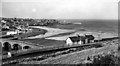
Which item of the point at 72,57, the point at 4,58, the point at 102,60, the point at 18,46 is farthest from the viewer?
the point at 18,46

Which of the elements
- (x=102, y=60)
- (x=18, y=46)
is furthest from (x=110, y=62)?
(x=18, y=46)

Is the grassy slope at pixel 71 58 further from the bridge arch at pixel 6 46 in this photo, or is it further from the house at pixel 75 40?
the bridge arch at pixel 6 46

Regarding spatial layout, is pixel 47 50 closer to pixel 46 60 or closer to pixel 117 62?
pixel 46 60

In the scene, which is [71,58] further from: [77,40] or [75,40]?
[77,40]

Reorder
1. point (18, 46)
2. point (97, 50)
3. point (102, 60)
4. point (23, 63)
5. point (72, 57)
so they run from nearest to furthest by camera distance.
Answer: point (102, 60)
point (23, 63)
point (72, 57)
point (97, 50)
point (18, 46)

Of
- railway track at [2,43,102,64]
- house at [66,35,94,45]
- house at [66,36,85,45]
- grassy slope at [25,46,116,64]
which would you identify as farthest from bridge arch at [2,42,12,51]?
house at [66,36,85,45]

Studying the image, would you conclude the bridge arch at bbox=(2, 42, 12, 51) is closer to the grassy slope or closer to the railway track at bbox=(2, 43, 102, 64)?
the railway track at bbox=(2, 43, 102, 64)

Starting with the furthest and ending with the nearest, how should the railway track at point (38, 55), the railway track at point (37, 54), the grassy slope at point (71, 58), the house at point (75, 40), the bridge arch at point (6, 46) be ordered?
the house at point (75, 40)
the bridge arch at point (6, 46)
the railway track at point (37, 54)
the railway track at point (38, 55)
the grassy slope at point (71, 58)

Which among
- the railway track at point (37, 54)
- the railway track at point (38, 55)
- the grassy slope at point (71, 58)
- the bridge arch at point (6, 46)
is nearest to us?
the grassy slope at point (71, 58)

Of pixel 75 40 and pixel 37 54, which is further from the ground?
pixel 75 40

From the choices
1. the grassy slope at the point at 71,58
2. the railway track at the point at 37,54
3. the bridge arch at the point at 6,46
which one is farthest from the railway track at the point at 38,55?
the bridge arch at the point at 6,46

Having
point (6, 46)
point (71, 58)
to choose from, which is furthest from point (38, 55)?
point (6, 46)
